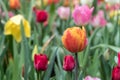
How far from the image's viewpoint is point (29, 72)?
4.17 ft

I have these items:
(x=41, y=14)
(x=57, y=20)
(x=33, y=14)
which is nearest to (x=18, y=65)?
(x=41, y=14)

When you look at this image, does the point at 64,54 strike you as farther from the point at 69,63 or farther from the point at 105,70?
the point at 69,63

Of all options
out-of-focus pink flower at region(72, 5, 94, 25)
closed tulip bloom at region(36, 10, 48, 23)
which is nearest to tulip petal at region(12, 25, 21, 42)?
closed tulip bloom at region(36, 10, 48, 23)

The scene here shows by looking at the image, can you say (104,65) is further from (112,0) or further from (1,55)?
(112,0)

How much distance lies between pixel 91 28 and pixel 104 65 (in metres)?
0.98

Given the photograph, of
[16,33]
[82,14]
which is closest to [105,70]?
[82,14]

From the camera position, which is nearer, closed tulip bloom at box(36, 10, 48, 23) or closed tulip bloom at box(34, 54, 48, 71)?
closed tulip bloom at box(34, 54, 48, 71)

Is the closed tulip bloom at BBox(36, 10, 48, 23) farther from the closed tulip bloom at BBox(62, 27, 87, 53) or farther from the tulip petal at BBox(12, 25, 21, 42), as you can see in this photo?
the closed tulip bloom at BBox(62, 27, 87, 53)

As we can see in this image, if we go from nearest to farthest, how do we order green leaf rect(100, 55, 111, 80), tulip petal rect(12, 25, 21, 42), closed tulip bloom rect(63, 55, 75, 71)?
closed tulip bloom rect(63, 55, 75, 71) < green leaf rect(100, 55, 111, 80) < tulip petal rect(12, 25, 21, 42)

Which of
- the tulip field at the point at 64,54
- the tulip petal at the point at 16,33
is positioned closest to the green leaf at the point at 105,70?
the tulip field at the point at 64,54

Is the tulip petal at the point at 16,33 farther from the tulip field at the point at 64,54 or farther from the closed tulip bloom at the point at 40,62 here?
the closed tulip bloom at the point at 40,62

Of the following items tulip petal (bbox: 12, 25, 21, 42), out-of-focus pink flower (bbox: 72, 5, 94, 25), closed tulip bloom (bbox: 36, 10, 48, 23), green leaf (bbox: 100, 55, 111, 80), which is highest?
out-of-focus pink flower (bbox: 72, 5, 94, 25)

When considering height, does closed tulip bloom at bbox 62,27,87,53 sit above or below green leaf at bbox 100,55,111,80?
above

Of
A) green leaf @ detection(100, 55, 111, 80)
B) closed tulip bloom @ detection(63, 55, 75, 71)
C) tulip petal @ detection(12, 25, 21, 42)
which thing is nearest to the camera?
closed tulip bloom @ detection(63, 55, 75, 71)
